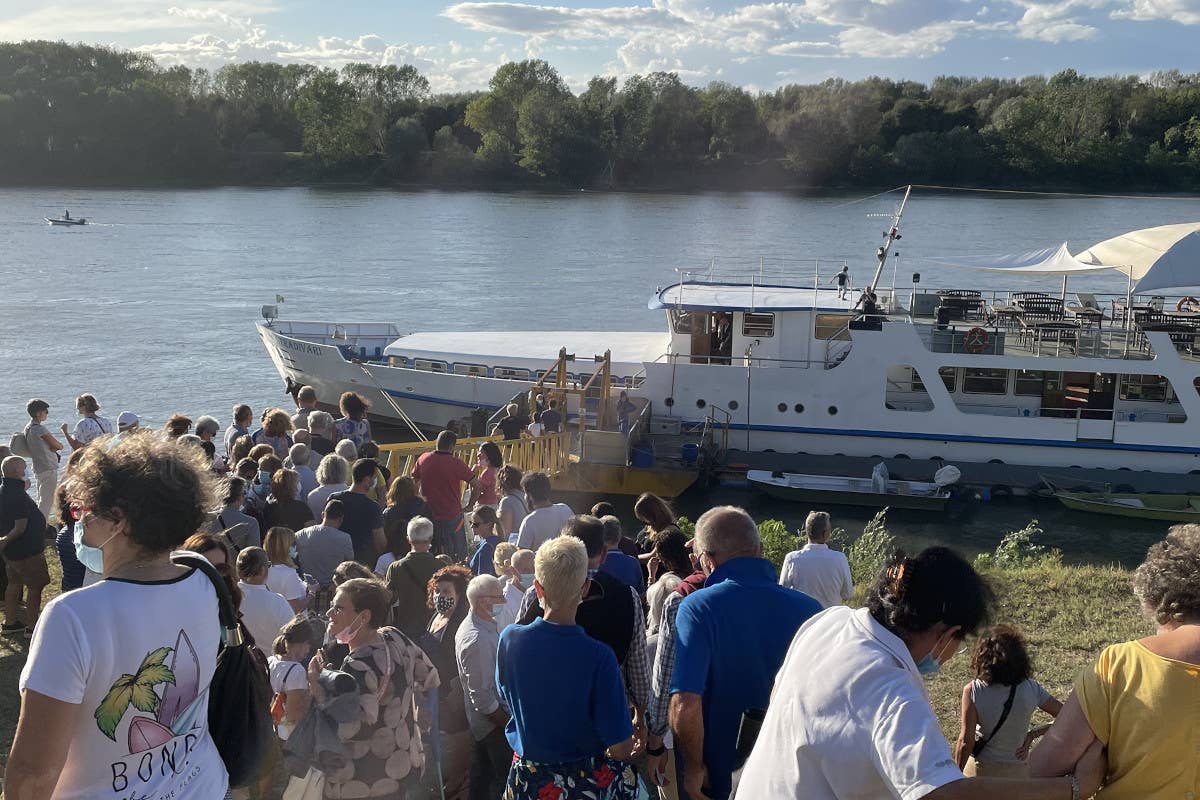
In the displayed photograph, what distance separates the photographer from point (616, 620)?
15.4ft

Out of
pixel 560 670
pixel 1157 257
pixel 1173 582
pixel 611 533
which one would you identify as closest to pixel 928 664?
pixel 1173 582

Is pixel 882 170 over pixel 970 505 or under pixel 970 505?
over

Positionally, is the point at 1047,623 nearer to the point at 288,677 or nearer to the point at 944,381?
the point at 288,677

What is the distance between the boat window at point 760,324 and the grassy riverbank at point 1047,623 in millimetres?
7694

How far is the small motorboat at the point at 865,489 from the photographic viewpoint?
18500 millimetres

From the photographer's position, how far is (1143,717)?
276 centimetres

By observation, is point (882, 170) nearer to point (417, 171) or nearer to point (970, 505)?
point (417, 171)

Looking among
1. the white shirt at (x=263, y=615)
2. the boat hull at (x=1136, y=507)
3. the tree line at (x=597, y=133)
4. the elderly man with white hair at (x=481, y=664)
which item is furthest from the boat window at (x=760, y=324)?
the tree line at (x=597, y=133)

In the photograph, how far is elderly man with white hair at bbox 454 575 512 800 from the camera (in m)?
5.21

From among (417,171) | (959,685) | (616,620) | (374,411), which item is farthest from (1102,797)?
(417,171)

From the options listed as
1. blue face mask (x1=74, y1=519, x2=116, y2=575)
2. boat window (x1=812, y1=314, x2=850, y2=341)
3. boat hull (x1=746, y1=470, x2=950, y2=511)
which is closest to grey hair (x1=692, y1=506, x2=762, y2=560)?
blue face mask (x1=74, y1=519, x2=116, y2=575)

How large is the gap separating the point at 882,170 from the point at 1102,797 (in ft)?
285

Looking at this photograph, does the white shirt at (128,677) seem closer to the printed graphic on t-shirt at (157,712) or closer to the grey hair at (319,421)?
the printed graphic on t-shirt at (157,712)

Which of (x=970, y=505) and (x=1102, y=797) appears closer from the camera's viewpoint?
(x=1102, y=797)
